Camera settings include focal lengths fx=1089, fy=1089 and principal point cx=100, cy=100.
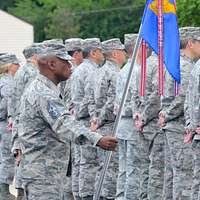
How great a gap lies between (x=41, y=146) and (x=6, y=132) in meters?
7.24

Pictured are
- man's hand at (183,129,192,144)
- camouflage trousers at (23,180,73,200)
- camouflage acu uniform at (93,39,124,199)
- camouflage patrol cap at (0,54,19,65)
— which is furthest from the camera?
camouflage patrol cap at (0,54,19,65)

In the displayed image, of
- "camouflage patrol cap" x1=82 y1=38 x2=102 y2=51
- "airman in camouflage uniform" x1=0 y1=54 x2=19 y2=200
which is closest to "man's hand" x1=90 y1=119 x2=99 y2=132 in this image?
"camouflage patrol cap" x1=82 y1=38 x2=102 y2=51

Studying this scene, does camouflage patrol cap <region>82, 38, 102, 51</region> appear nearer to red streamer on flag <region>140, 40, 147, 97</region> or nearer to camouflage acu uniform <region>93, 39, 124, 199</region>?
camouflage acu uniform <region>93, 39, 124, 199</region>

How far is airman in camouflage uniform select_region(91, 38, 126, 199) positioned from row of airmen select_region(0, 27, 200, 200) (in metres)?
0.01

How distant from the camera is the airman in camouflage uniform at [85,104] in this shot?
14.9m

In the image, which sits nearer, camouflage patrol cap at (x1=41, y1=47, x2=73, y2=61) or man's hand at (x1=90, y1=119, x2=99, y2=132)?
camouflage patrol cap at (x1=41, y1=47, x2=73, y2=61)

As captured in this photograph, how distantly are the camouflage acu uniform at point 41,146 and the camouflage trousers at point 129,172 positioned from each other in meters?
3.71

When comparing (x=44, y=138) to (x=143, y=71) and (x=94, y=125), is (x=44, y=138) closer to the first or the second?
(x=143, y=71)

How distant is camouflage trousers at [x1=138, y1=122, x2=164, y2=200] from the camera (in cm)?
1317

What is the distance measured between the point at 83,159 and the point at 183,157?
282 centimetres

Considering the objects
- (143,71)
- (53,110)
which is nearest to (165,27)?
(143,71)

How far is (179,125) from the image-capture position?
12.6 m

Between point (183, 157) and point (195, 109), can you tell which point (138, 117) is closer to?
point (183, 157)

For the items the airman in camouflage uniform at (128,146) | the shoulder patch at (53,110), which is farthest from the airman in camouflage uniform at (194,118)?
the shoulder patch at (53,110)
